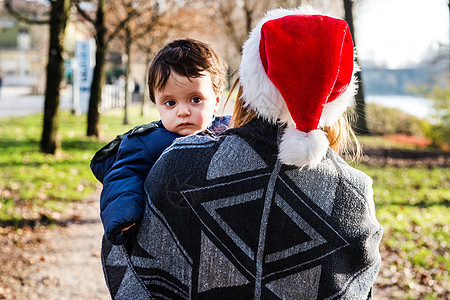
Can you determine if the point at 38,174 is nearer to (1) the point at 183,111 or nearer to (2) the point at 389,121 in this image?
(1) the point at 183,111

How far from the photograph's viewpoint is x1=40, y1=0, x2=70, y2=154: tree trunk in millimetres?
9705

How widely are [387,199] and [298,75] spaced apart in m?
7.76

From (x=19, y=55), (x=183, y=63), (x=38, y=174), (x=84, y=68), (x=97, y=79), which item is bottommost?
(x=19, y=55)

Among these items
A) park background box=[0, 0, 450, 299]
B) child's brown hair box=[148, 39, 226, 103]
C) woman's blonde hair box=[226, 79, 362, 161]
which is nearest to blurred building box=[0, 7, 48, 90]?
park background box=[0, 0, 450, 299]

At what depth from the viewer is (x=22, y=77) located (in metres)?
62.6

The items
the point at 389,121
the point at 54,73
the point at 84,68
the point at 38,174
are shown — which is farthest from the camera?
the point at 389,121

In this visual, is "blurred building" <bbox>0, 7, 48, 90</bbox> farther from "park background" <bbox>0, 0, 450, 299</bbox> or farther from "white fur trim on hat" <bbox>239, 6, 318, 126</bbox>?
"white fur trim on hat" <bbox>239, 6, 318, 126</bbox>

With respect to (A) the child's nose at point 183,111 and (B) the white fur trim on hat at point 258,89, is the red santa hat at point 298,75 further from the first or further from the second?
(A) the child's nose at point 183,111

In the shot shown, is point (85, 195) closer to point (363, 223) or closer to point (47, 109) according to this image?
point (47, 109)

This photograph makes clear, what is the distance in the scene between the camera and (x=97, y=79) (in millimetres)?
13312

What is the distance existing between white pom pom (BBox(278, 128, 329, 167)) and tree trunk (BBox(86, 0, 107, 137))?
39.6 feet

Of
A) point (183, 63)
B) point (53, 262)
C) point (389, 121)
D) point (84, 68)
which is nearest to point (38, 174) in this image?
point (53, 262)

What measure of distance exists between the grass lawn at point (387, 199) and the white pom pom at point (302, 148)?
3889 millimetres

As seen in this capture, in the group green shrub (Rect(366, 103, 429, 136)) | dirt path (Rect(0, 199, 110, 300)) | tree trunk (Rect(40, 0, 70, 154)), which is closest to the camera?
dirt path (Rect(0, 199, 110, 300))
